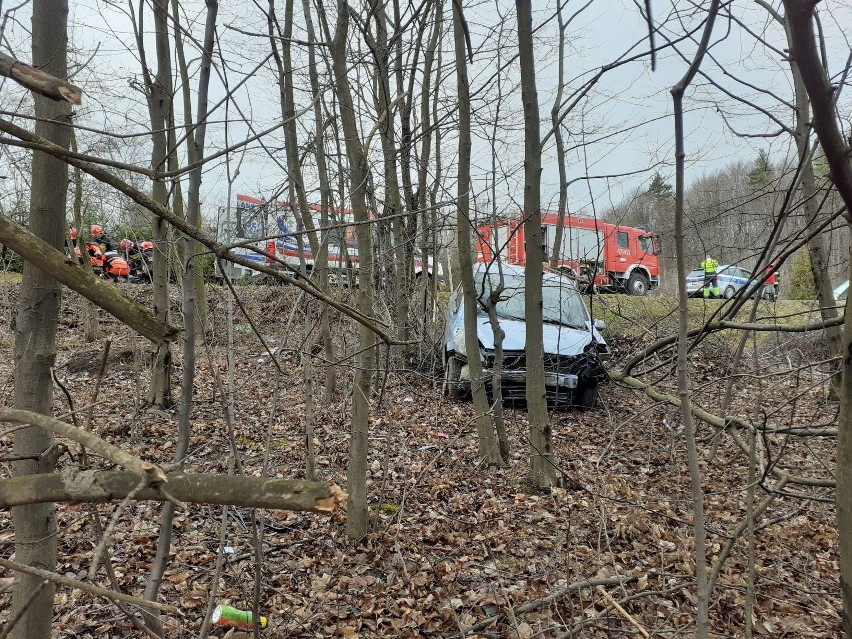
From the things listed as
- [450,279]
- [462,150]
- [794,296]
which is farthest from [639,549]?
[794,296]

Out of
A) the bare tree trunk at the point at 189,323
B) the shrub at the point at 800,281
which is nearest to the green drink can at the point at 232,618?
the bare tree trunk at the point at 189,323

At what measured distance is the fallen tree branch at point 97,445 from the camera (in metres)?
0.89

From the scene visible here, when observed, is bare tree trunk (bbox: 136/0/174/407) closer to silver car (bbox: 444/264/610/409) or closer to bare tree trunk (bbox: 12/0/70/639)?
silver car (bbox: 444/264/610/409)

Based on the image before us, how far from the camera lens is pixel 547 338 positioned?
7.27 meters

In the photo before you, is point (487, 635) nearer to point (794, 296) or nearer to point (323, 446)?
point (323, 446)

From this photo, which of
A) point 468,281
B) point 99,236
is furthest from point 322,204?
point 99,236

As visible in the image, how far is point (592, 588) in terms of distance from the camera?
326cm

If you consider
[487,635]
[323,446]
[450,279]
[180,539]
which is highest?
[450,279]

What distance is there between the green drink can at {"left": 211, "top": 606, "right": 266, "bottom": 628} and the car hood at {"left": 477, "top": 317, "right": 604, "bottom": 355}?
4458 mm

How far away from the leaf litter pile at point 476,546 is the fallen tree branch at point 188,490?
942 millimetres

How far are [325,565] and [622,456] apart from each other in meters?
3.39

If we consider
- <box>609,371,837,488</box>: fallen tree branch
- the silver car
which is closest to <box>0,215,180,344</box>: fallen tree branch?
<box>609,371,837,488</box>: fallen tree branch

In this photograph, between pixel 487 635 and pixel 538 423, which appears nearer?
pixel 487 635

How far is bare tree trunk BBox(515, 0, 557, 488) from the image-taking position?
4.51m
